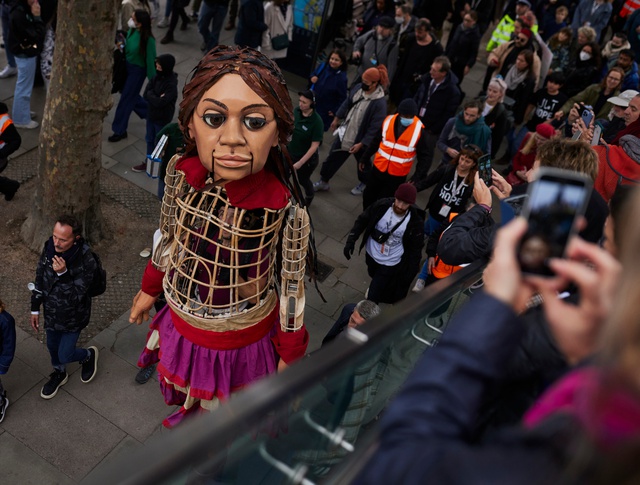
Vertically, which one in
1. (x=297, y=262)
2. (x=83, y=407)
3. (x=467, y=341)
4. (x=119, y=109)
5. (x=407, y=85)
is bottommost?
(x=83, y=407)

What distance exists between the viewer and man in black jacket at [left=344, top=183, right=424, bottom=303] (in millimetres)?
5773

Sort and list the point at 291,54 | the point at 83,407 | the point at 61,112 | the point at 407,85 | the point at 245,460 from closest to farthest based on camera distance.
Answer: the point at 245,460
the point at 83,407
the point at 61,112
the point at 407,85
the point at 291,54

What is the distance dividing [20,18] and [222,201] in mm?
5065

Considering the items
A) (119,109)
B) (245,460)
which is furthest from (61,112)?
(245,460)

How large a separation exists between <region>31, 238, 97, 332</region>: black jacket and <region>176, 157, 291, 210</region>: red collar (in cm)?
133

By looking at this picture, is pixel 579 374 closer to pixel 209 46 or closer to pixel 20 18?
pixel 20 18

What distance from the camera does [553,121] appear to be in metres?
7.96

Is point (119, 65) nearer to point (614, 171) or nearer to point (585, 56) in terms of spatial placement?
point (614, 171)

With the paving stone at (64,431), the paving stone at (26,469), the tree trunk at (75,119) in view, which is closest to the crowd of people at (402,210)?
the paving stone at (64,431)

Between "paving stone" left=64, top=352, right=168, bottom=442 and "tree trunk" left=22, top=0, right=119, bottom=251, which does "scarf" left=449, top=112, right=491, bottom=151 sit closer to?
"tree trunk" left=22, top=0, right=119, bottom=251

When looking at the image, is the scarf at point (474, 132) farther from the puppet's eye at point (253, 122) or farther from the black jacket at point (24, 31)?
the black jacket at point (24, 31)

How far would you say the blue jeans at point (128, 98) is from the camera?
795cm

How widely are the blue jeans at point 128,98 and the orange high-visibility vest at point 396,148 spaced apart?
297cm

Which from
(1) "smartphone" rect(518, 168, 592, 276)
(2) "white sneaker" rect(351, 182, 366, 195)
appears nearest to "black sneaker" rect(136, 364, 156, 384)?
(2) "white sneaker" rect(351, 182, 366, 195)
